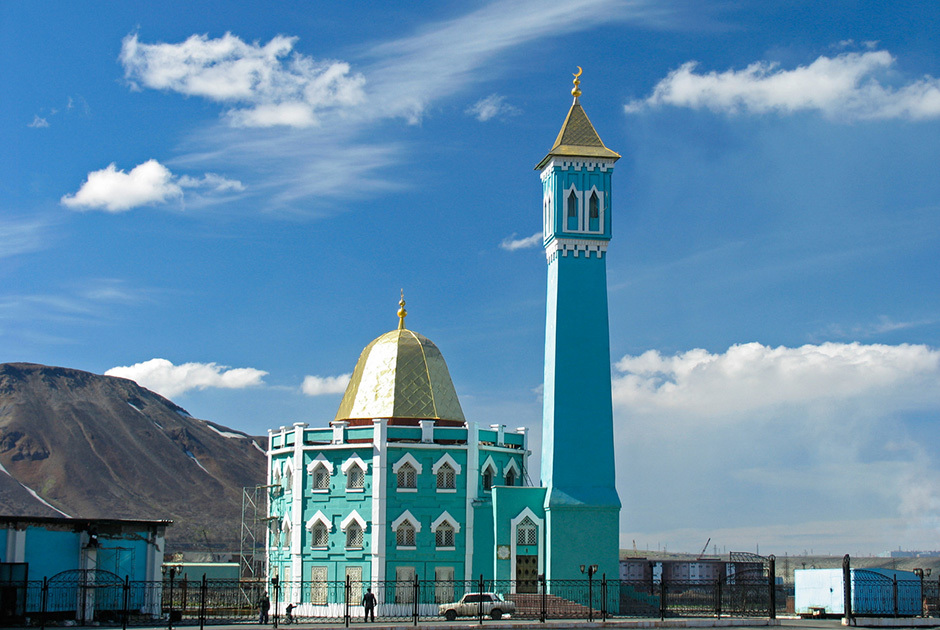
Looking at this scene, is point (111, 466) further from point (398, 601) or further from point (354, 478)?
point (398, 601)

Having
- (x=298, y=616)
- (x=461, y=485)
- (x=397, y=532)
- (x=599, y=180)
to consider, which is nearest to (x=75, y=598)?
(x=298, y=616)

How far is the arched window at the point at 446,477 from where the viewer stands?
4819 cm

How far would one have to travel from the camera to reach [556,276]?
4872cm

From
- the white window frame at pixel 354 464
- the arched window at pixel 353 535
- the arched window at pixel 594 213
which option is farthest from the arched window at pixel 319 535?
the arched window at pixel 594 213

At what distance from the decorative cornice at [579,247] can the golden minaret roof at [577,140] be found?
3.73 m

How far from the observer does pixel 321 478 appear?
160 feet

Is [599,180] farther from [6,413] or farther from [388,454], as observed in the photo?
[6,413]

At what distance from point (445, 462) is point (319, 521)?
5.83 metres

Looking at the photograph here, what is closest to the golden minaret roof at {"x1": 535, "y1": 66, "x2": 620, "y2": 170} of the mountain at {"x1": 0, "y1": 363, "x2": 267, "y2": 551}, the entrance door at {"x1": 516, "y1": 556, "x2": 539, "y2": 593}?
the entrance door at {"x1": 516, "y1": 556, "x2": 539, "y2": 593}

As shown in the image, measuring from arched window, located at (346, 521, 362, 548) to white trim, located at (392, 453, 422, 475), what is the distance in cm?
273

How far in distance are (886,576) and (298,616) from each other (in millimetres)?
22435

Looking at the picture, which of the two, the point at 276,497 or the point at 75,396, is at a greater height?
the point at 75,396

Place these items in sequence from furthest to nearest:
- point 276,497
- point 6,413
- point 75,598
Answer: point 6,413, point 276,497, point 75,598

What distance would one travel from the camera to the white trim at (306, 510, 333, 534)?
4797cm
